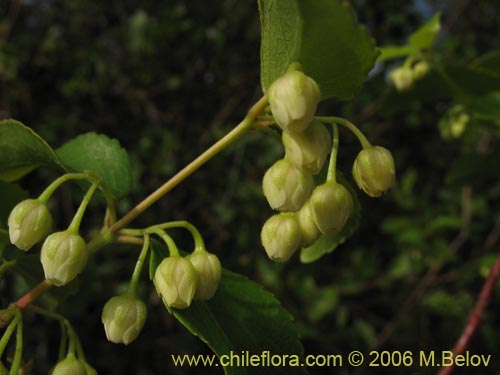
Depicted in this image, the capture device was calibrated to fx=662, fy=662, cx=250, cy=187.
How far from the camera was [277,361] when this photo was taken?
3.82 feet

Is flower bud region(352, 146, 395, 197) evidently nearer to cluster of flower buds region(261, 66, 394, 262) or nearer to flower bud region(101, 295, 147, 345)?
cluster of flower buds region(261, 66, 394, 262)

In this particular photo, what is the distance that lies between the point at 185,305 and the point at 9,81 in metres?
3.01

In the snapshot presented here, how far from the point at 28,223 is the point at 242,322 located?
40 centimetres

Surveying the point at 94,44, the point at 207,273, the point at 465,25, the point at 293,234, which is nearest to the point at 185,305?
the point at 207,273

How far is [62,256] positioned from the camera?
1.02 metres

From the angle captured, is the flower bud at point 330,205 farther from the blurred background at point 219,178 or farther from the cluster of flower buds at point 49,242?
the blurred background at point 219,178

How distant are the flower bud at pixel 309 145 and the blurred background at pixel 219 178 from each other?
2374 mm

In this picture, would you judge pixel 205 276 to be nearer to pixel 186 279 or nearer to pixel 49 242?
pixel 186 279

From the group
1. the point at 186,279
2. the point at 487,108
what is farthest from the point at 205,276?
the point at 487,108

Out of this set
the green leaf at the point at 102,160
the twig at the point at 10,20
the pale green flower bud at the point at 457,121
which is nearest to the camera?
the green leaf at the point at 102,160

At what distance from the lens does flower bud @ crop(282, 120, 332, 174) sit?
3.06ft

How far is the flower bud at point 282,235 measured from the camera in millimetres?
1104

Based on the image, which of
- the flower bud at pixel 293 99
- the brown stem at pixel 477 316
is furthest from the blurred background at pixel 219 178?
the flower bud at pixel 293 99

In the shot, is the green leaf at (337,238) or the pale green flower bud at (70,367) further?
the green leaf at (337,238)
